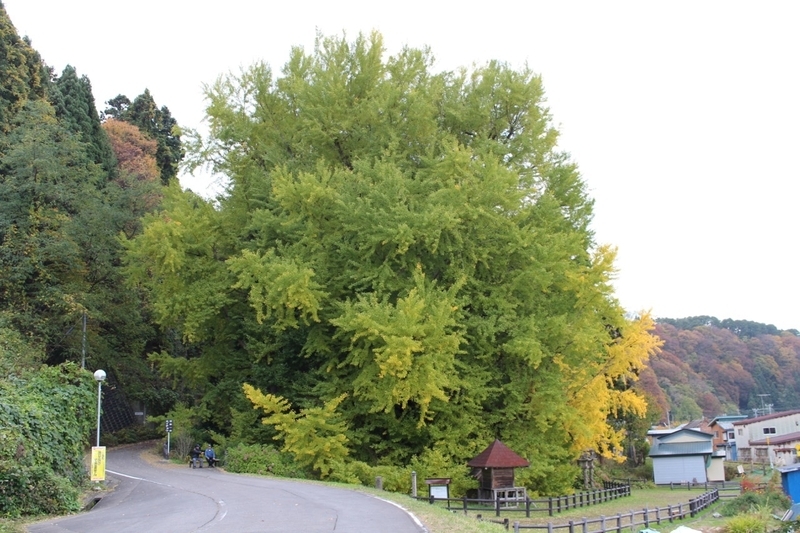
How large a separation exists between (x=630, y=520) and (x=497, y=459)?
4308 millimetres

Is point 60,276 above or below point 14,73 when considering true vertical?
below

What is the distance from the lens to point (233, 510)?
14.7m

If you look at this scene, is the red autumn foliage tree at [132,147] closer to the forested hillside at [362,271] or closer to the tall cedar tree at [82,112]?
the tall cedar tree at [82,112]

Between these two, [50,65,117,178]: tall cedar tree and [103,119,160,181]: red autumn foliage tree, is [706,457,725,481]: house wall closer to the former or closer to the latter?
[103,119,160,181]: red autumn foliage tree

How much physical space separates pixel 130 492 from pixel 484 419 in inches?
491

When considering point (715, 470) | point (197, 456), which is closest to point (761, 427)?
point (715, 470)

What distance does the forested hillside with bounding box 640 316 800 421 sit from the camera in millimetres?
111062

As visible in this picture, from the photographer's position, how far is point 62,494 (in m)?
16.0

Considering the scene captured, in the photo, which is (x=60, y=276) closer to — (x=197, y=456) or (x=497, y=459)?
(x=197, y=456)

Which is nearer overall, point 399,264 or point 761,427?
point 399,264

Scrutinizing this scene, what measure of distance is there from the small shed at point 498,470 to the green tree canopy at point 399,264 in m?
1.76

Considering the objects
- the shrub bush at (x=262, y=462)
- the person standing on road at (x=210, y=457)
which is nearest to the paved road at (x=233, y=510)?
the shrub bush at (x=262, y=462)

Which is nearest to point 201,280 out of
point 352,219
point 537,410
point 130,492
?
point 352,219

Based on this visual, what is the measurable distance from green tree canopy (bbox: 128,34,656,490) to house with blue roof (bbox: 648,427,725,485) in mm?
21670
